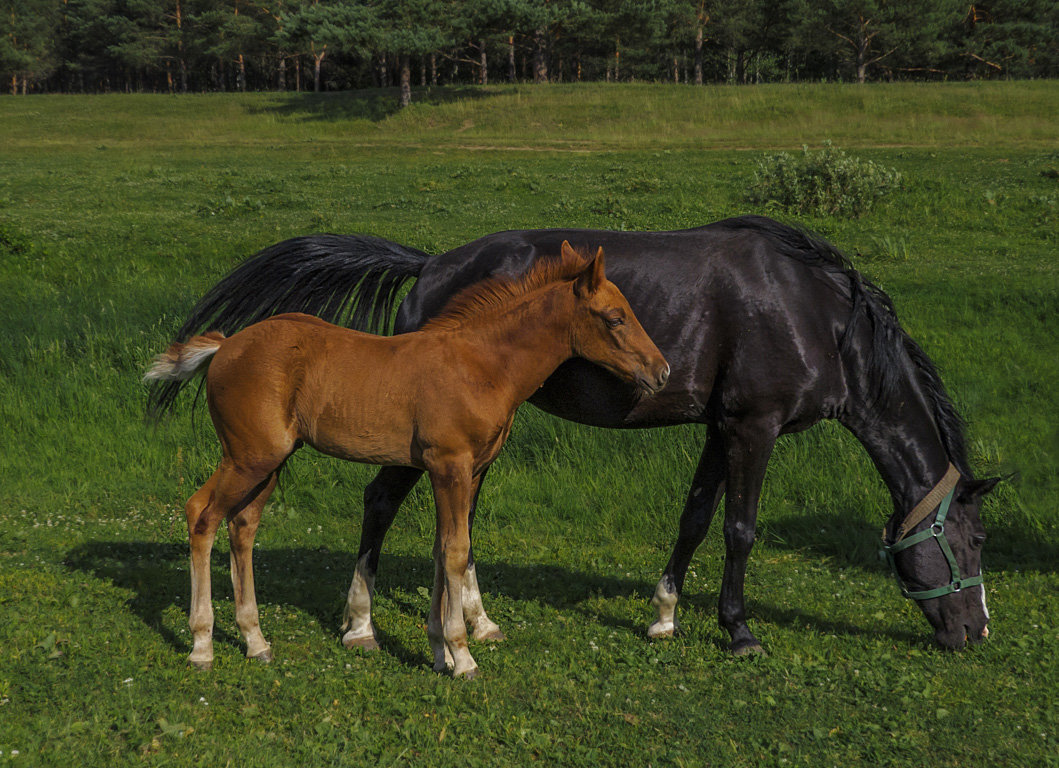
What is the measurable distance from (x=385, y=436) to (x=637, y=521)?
4.85 meters

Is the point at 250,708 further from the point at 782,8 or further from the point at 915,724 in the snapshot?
the point at 782,8

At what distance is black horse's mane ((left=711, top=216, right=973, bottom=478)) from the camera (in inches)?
254

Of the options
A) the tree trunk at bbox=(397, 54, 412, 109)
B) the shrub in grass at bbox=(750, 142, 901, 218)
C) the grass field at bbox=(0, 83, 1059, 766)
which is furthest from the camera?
the tree trunk at bbox=(397, 54, 412, 109)

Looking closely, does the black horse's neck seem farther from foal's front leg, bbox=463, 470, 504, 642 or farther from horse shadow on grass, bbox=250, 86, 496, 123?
horse shadow on grass, bbox=250, 86, 496, 123


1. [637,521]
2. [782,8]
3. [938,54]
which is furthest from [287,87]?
[637,521]

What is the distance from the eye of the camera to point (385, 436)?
5.66 meters

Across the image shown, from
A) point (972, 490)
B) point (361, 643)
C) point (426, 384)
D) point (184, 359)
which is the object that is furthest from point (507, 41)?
point (426, 384)

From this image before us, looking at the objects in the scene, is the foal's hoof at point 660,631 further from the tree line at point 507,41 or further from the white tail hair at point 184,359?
the tree line at point 507,41

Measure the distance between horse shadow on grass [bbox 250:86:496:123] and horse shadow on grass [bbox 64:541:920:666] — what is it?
47787 millimetres

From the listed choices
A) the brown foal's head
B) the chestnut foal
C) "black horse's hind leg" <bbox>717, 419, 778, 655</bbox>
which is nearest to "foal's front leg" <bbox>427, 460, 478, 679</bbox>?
the chestnut foal

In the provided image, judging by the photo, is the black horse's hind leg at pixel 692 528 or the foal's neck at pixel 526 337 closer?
the foal's neck at pixel 526 337

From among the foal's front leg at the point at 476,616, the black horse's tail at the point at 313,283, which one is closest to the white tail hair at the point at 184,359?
the black horse's tail at the point at 313,283

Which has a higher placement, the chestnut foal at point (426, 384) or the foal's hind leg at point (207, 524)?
the chestnut foal at point (426, 384)

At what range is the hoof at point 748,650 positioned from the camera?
21.5ft
